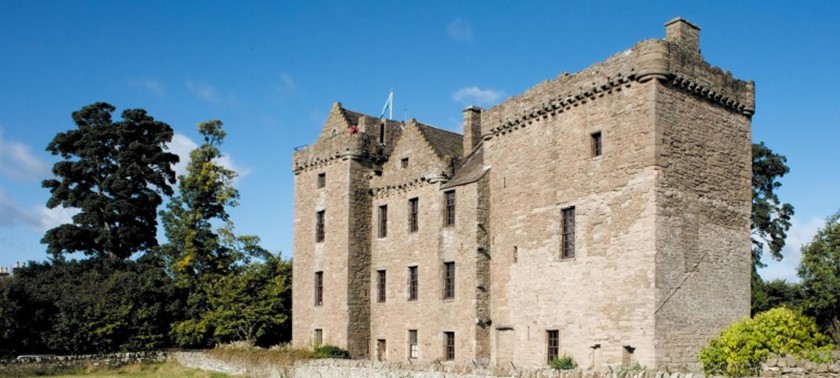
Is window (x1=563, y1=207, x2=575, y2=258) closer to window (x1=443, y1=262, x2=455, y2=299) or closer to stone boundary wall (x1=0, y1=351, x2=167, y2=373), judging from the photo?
window (x1=443, y1=262, x2=455, y2=299)

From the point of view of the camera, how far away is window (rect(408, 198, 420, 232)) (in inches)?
1328

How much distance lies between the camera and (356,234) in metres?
35.5

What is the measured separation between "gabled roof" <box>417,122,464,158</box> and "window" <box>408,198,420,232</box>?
2.16m

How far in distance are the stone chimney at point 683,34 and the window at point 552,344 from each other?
30.2 feet

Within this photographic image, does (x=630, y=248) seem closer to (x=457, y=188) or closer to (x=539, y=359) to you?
(x=539, y=359)

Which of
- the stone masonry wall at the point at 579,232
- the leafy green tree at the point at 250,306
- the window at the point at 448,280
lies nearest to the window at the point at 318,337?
the leafy green tree at the point at 250,306

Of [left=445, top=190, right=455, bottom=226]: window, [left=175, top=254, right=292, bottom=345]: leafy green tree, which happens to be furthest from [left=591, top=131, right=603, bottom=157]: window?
[left=175, top=254, right=292, bottom=345]: leafy green tree

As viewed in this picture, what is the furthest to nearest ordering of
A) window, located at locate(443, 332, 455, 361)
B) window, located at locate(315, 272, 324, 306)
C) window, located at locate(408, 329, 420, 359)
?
window, located at locate(315, 272, 324, 306)
window, located at locate(408, 329, 420, 359)
window, located at locate(443, 332, 455, 361)

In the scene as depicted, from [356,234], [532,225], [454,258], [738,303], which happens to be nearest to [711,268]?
[738,303]

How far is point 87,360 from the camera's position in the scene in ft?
133

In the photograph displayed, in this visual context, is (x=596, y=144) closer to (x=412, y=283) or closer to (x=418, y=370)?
(x=418, y=370)

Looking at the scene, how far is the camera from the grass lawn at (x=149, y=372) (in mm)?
37000

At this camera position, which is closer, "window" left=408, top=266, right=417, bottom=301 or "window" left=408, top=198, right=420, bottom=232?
"window" left=408, top=266, right=417, bottom=301

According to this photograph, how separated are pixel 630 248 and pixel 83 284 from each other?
3122 centimetres
